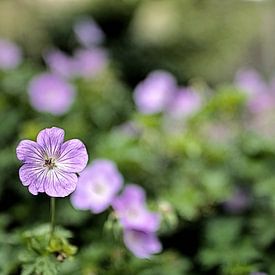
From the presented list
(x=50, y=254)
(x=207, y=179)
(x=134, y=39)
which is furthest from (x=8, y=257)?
(x=134, y=39)

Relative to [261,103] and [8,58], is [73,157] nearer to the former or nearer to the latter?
[261,103]

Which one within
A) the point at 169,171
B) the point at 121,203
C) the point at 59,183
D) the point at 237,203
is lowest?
the point at 59,183

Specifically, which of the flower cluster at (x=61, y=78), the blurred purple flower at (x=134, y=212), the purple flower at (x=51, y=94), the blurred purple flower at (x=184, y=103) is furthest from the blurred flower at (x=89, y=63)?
the blurred purple flower at (x=134, y=212)

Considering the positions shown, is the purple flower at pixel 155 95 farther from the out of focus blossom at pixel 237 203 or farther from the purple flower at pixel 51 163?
the purple flower at pixel 51 163

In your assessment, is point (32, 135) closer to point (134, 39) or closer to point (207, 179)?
point (207, 179)

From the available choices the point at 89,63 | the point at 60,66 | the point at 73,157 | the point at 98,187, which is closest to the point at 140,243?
the point at 98,187

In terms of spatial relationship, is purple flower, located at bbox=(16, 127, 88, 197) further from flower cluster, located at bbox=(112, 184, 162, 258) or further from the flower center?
flower cluster, located at bbox=(112, 184, 162, 258)

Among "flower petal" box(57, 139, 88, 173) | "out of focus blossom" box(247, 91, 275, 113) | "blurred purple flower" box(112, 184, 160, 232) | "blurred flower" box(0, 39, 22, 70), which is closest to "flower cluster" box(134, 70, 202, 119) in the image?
"out of focus blossom" box(247, 91, 275, 113)

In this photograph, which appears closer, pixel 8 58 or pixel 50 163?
pixel 50 163

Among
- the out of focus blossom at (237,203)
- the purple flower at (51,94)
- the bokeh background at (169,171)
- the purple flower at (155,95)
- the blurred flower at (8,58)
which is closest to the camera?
the bokeh background at (169,171)
